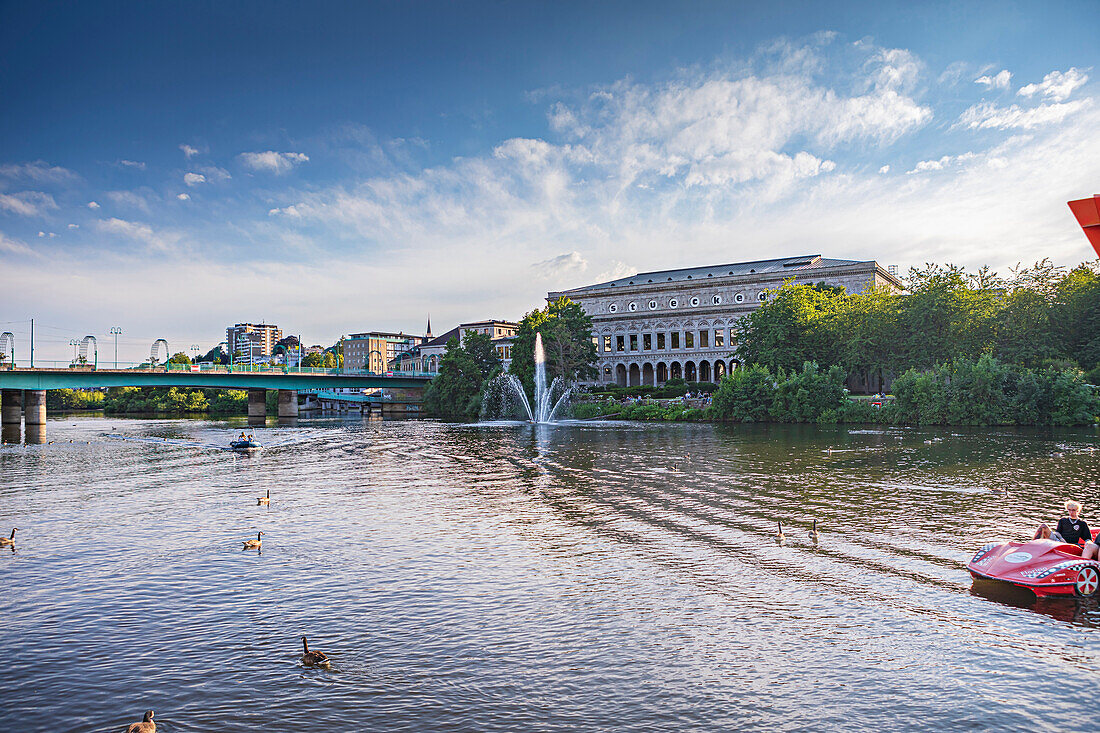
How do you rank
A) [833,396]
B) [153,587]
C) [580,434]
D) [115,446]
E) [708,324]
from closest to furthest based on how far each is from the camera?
[153,587] < [115,446] < [580,434] < [833,396] < [708,324]

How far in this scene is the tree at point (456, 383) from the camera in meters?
101

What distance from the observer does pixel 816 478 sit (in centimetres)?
3105

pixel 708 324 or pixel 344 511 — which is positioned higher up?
pixel 708 324

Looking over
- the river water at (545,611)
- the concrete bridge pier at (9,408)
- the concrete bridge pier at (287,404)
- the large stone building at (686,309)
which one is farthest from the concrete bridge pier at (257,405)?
the river water at (545,611)

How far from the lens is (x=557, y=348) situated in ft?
320

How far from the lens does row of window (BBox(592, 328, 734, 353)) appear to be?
120 meters

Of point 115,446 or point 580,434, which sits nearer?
point 115,446

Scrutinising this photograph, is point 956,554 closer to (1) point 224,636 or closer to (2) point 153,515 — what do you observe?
(1) point 224,636

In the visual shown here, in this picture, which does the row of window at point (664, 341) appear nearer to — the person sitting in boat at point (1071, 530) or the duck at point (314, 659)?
the person sitting in boat at point (1071, 530)

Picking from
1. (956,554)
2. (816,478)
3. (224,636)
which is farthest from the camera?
(816,478)

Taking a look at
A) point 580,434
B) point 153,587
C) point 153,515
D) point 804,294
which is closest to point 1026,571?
point 153,587

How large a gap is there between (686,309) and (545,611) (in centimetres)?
11111

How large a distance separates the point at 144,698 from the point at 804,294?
85598mm

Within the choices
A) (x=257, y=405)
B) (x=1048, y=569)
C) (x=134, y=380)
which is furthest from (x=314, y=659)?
(x=257, y=405)
